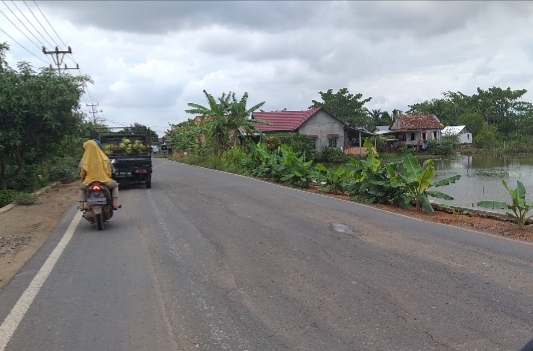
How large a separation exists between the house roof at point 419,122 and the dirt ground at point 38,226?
52006 millimetres

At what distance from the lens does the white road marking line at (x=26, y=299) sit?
4.70m

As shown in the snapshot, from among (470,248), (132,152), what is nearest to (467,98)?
(132,152)

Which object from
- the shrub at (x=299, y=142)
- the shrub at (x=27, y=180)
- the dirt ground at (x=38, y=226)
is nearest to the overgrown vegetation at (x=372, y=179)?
the dirt ground at (x=38, y=226)

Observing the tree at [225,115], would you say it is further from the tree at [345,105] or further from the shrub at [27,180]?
the tree at [345,105]

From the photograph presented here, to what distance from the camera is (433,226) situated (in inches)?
415

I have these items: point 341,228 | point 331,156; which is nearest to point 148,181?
point 341,228

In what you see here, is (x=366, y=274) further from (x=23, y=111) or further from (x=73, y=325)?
(x=23, y=111)

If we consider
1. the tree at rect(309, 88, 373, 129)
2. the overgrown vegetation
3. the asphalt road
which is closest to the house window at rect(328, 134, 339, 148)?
the tree at rect(309, 88, 373, 129)

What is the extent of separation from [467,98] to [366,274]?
3530 inches

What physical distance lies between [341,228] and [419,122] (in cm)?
5804

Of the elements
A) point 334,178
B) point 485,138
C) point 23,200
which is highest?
point 485,138

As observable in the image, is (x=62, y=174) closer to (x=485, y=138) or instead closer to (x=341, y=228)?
(x=341, y=228)

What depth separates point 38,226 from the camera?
1071 cm

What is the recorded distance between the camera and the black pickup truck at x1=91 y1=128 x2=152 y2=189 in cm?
1789
